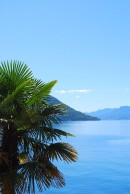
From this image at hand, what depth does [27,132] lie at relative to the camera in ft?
17.5

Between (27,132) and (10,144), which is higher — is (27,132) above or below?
above

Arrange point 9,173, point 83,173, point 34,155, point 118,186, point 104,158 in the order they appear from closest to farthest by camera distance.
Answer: point 9,173 < point 34,155 < point 118,186 < point 83,173 < point 104,158

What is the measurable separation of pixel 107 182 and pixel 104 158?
16545 millimetres

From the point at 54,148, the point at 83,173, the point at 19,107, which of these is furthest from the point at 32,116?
the point at 83,173

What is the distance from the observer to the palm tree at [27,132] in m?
4.72

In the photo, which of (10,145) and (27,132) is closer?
(10,145)

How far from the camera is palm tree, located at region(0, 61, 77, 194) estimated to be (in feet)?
15.5

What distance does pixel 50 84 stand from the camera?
16.9ft

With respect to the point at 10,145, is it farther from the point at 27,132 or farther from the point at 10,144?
the point at 27,132

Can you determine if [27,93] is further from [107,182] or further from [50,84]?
[107,182]

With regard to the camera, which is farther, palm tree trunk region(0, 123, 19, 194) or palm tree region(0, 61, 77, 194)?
palm tree trunk region(0, 123, 19, 194)

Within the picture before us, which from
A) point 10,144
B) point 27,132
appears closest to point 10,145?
point 10,144

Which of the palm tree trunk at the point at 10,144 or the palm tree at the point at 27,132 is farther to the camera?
the palm tree trunk at the point at 10,144

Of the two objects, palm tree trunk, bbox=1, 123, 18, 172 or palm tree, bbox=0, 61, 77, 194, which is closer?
palm tree, bbox=0, 61, 77, 194
